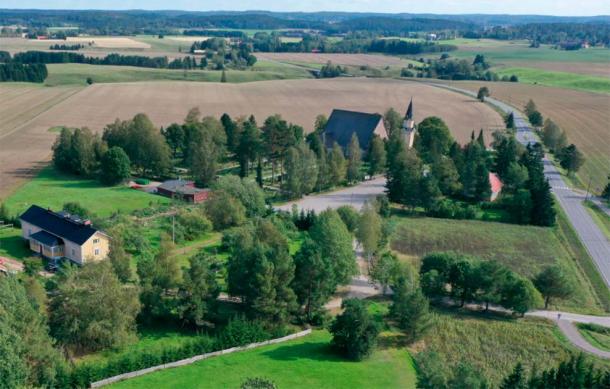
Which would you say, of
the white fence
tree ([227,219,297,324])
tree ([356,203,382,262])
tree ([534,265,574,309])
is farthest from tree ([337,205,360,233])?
tree ([534,265,574,309])

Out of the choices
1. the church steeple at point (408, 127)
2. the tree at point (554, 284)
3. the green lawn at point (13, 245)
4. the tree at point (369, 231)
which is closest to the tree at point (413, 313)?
the tree at point (369, 231)

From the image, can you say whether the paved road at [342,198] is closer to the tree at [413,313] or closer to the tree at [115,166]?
the tree at [115,166]

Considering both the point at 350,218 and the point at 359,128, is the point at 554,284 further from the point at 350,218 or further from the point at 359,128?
the point at 359,128

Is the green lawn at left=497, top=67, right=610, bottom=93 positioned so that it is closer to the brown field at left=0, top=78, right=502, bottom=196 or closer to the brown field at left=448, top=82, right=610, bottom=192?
the brown field at left=448, top=82, right=610, bottom=192

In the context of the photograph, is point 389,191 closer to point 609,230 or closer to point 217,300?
point 609,230

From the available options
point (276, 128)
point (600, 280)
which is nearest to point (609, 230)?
point (600, 280)

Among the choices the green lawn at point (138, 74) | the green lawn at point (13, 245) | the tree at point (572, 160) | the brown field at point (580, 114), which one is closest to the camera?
the green lawn at point (13, 245)
